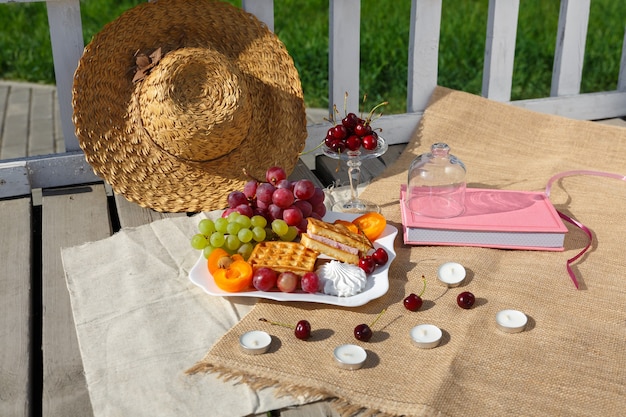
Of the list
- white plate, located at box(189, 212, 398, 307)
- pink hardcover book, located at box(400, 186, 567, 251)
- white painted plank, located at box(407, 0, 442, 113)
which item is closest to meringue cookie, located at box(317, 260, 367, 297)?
white plate, located at box(189, 212, 398, 307)

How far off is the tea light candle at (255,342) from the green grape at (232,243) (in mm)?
333

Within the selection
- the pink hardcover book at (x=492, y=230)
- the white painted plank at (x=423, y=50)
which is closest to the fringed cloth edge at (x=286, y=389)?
the pink hardcover book at (x=492, y=230)

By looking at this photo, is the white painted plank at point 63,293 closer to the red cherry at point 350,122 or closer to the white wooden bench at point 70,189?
the white wooden bench at point 70,189

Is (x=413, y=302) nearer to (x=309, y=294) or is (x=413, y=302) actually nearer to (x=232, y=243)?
(x=309, y=294)

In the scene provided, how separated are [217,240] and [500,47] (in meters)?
1.65

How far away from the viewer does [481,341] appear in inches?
69.5

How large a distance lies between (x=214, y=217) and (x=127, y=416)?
0.99 m

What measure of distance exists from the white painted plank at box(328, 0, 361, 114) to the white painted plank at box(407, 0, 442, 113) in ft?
0.76

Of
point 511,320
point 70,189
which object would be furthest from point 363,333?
point 70,189

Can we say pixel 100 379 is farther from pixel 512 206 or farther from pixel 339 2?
pixel 339 2

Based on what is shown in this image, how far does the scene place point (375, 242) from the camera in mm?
2178

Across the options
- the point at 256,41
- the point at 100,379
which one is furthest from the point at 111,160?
the point at 100,379

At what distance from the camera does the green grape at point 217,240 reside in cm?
203

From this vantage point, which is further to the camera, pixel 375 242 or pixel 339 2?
pixel 339 2
